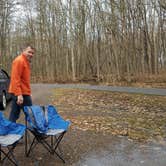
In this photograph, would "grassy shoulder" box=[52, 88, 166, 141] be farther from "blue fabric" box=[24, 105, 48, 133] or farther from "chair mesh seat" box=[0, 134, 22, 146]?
"chair mesh seat" box=[0, 134, 22, 146]

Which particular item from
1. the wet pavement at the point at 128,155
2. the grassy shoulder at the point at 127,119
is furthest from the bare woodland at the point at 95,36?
the wet pavement at the point at 128,155

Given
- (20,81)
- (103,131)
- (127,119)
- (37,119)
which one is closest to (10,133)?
(37,119)

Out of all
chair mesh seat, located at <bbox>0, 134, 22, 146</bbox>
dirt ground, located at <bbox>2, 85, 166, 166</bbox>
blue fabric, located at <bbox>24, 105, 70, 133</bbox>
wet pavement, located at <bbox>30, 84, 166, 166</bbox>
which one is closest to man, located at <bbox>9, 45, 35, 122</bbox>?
blue fabric, located at <bbox>24, 105, 70, 133</bbox>

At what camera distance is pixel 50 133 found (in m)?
5.17

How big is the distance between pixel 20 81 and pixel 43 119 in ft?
3.39

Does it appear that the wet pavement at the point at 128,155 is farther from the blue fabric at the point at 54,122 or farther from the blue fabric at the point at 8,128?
the blue fabric at the point at 8,128

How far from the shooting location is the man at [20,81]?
605cm

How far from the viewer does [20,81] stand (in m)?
6.17

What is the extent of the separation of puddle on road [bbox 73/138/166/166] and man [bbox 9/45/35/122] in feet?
5.72

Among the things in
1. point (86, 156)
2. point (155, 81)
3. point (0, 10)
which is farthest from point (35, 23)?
point (86, 156)

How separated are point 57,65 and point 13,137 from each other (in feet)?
112

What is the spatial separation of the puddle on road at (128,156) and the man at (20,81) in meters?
1.74

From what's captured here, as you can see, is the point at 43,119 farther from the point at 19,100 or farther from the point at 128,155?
the point at 128,155

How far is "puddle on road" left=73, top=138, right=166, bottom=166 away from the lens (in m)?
5.18
